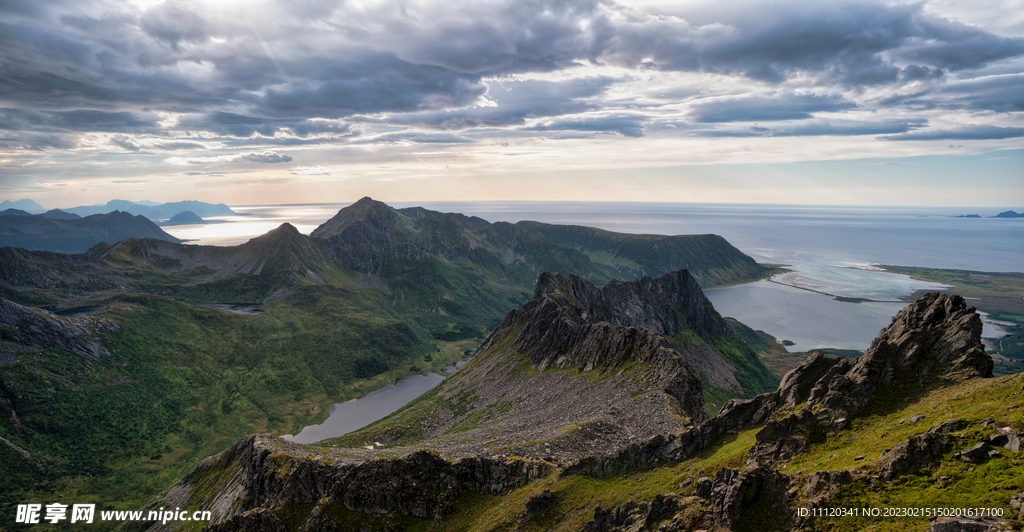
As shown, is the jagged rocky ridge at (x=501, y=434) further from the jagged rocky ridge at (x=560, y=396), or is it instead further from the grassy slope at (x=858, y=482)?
the grassy slope at (x=858, y=482)

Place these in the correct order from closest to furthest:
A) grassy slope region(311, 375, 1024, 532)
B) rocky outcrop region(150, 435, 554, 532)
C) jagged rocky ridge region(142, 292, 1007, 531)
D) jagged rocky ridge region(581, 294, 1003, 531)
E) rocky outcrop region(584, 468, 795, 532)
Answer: grassy slope region(311, 375, 1024, 532) < jagged rocky ridge region(581, 294, 1003, 531) < rocky outcrop region(584, 468, 795, 532) < jagged rocky ridge region(142, 292, 1007, 531) < rocky outcrop region(150, 435, 554, 532)

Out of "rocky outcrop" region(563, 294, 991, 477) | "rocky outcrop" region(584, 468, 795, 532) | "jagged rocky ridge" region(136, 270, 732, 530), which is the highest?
"rocky outcrop" region(563, 294, 991, 477)

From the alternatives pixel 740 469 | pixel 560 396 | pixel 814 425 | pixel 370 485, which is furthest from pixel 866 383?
pixel 560 396

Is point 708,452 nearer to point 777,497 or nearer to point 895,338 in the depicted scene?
point 777,497

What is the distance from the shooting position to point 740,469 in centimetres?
4025

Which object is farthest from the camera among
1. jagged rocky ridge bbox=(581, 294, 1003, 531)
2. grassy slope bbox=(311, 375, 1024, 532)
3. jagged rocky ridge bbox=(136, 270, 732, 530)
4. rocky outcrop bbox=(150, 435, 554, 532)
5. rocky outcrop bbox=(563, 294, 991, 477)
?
jagged rocky ridge bbox=(136, 270, 732, 530)

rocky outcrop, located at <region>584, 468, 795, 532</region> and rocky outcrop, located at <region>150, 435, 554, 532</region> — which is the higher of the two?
rocky outcrop, located at <region>584, 468, 795, 532</region>

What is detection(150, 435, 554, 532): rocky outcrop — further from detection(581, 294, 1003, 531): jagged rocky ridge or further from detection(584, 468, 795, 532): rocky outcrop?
detection(584, 468, 795, 532): rocky outcrop

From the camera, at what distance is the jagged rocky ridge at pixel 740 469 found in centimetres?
3706

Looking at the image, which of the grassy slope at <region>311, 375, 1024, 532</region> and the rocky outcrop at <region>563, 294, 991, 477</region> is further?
the rocky outcrop at <region>563, 294, 991, 477</region>

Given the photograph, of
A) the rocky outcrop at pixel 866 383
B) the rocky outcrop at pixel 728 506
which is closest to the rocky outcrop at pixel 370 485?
the rocky outcrop at pixel 866 383

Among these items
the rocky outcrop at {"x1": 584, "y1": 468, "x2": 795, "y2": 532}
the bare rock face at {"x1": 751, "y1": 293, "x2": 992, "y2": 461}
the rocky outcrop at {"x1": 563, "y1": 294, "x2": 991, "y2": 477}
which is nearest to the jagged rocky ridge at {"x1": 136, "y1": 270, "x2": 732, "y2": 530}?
the rocky outcrop at {"x1": 563, "y1": 294, "x2": 991, "y2": 477}

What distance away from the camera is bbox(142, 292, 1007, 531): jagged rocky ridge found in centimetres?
3706

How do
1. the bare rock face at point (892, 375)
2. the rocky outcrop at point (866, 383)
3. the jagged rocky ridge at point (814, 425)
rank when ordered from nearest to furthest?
the jagged rocky ridge at point (814, 425) < the bare rock face at point (892, 375) < the rocky outcrop at point (866, 383)
